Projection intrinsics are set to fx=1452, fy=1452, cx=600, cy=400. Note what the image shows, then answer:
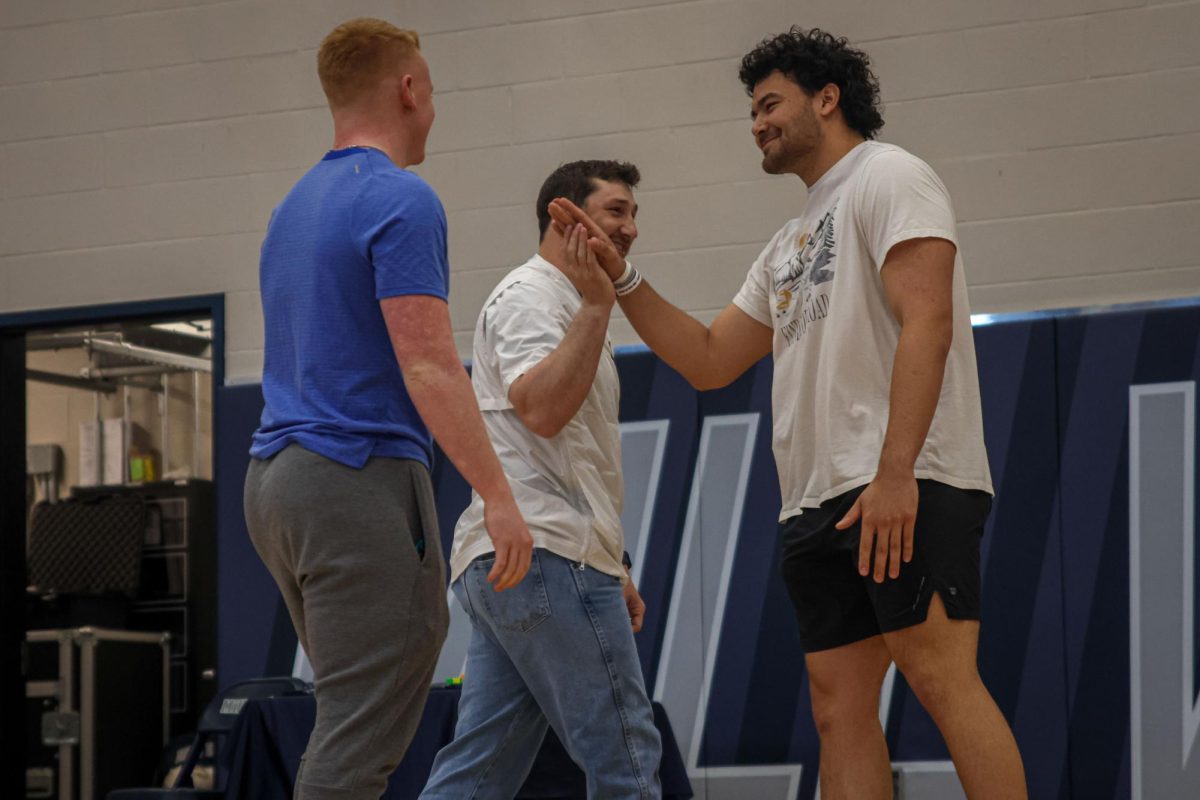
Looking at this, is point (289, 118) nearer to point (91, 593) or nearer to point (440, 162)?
point (440, 162)

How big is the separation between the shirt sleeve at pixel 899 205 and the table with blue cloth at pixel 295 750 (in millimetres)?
1838

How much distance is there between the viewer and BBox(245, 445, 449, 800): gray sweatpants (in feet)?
5.98

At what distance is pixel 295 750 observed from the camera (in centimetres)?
394

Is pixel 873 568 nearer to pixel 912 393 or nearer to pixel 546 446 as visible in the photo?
pixel 912 393

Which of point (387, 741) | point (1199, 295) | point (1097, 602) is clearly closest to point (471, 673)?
point (387, 741)

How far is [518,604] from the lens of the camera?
7.57 ft

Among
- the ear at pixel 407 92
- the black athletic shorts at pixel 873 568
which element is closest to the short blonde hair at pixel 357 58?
the ear at pixel 407 92

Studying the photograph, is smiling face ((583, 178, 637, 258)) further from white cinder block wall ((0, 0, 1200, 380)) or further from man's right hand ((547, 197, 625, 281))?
white cinder block wall ((0, 0, 1200, 380))

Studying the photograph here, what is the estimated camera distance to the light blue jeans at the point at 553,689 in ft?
7.42

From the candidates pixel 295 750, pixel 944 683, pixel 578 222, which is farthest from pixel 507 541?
pixel 295 750

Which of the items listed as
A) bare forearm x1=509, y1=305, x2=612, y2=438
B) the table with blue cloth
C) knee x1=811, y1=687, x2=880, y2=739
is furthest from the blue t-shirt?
the table with blue cloth

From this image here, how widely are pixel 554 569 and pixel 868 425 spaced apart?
1.81ft

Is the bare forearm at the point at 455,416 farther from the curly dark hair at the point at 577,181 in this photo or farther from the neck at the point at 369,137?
the curly dark hair at the point at 577,181

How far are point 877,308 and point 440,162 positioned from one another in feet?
9.67
